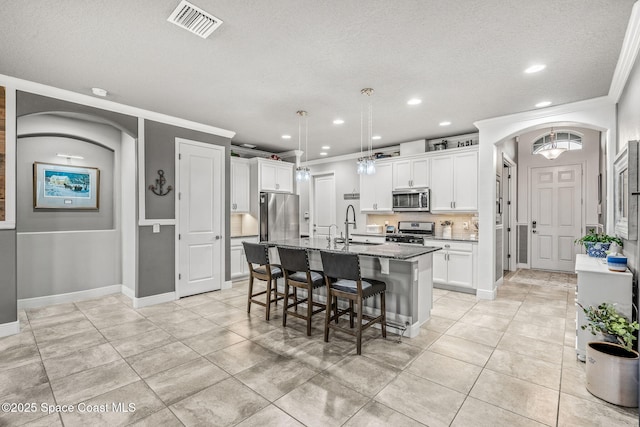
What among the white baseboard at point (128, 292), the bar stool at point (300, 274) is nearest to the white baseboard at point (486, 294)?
the bar stool at point (300, 274)

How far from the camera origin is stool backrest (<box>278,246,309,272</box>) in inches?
127

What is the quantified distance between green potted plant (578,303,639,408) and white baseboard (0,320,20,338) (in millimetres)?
5423

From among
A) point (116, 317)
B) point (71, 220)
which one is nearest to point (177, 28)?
point (116, 317)

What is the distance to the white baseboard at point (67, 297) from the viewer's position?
165 inches

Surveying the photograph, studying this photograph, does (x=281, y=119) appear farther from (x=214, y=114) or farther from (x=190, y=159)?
(x=190, y=159)

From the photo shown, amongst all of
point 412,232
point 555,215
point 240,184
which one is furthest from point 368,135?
point 555,215

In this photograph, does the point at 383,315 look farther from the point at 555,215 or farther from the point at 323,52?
the point at 555,215

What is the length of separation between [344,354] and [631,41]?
3549 mm

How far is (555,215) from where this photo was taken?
6.61 metres

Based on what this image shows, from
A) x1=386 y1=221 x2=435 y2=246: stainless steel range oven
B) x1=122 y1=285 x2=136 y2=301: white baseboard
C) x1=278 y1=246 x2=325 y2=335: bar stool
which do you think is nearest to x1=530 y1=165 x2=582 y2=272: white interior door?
x1=386 y1=221 x2=435 y2=246: stainless steel range oven

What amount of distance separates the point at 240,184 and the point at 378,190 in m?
2.85

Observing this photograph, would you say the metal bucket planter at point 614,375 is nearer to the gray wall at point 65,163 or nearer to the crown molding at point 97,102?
the crown molding at point 97,102

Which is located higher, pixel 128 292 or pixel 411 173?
pixel 411 173

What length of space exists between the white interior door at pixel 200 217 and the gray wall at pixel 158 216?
13 centimetres
